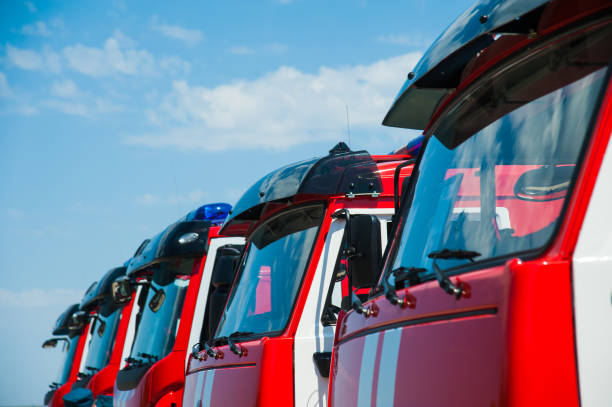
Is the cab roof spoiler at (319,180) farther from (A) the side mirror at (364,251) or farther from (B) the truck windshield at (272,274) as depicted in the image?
(A) the side mirror at (364,251)

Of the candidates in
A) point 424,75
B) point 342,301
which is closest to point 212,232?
point 342,301

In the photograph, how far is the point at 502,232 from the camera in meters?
2.49

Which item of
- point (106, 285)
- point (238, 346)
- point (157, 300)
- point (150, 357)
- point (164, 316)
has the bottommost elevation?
point (238, 346)

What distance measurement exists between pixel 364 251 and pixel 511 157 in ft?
3.92

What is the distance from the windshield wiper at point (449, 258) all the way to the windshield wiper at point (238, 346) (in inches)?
78.6

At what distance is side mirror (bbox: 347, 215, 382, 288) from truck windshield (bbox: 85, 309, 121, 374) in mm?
7128

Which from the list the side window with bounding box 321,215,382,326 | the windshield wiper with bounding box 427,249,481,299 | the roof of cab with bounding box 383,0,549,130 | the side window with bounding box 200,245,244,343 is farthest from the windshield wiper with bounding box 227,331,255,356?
the windshield wiper with bounding box 427,249,481,299

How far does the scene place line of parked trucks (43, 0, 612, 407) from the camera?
2053 mm

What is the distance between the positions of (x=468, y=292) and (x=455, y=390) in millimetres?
276

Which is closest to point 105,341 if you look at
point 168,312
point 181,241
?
point 168,312

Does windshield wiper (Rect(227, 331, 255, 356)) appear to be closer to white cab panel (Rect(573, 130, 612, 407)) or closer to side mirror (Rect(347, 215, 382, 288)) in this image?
side mirror (Rect(347, 215, 382, 288))

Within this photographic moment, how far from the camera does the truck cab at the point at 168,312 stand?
6.97 metres

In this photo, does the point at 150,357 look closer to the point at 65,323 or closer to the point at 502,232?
the point at 502,232

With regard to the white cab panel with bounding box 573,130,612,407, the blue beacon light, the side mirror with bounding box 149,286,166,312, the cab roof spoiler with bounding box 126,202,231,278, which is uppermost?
the blue beacon light
